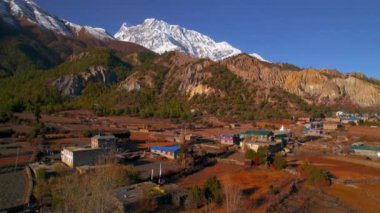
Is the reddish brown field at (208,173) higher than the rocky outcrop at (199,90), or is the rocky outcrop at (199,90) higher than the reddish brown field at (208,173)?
the rocky outcrop at (199,90)

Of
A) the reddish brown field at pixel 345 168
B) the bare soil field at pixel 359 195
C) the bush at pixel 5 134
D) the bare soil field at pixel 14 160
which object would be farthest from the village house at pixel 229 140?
the bush at pixel 5 134

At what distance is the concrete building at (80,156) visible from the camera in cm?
2692

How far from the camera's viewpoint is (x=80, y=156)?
2738 centimetres

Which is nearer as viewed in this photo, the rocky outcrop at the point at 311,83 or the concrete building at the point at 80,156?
the concrete building at the point at 80,156

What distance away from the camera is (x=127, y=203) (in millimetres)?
17031

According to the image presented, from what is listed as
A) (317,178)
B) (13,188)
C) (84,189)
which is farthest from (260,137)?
(84,189)

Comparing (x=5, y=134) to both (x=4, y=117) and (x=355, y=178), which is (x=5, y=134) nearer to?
(x=4, y=117)

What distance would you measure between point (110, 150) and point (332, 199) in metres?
18.9

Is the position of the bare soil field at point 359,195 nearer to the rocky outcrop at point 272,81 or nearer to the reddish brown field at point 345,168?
the reddish brown field at point 345,168

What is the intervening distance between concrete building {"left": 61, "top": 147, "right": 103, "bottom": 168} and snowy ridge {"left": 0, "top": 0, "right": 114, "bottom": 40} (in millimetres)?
142588

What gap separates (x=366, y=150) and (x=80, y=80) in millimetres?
90184

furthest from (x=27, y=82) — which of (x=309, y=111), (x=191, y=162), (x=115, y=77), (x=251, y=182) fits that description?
(x=251, y=182)

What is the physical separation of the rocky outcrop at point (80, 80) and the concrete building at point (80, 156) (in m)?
76.9

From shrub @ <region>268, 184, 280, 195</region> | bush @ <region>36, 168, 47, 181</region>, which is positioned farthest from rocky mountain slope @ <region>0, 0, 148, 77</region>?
shrub @ <region>268, 184, 280, 195</region>
